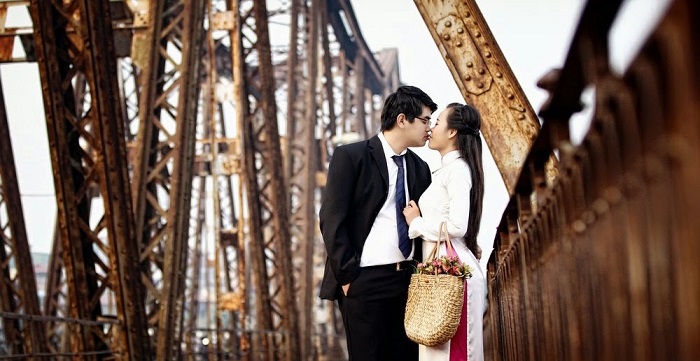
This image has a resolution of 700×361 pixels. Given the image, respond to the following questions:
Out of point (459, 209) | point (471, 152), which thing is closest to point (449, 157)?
point (471, 152)

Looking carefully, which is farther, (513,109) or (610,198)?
(513,109)

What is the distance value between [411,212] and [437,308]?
0.51m

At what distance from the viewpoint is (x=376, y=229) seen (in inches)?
169

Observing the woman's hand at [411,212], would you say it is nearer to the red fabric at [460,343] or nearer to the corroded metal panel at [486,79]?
the red fabric at [460,343]

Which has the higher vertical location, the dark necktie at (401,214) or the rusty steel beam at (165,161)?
the rusty steel beam at (165,161)

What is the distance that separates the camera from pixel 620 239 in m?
1.37

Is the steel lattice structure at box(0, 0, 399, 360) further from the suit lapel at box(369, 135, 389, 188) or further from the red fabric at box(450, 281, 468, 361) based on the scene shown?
the red fabric at box(450, 281, 468, 361)

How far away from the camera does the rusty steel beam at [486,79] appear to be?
4.79 metres

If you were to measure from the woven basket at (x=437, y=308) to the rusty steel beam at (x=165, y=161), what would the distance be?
14.6 feet

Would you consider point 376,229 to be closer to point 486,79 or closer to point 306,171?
point 486,79

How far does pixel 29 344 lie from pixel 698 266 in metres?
8.13

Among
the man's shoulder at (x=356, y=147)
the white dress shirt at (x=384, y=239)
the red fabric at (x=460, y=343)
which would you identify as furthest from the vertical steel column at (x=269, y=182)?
the red fabric at (x=460, y=343)

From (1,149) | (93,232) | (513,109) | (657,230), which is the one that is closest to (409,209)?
(513,109)

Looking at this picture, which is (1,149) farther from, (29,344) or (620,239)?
(620,239)
